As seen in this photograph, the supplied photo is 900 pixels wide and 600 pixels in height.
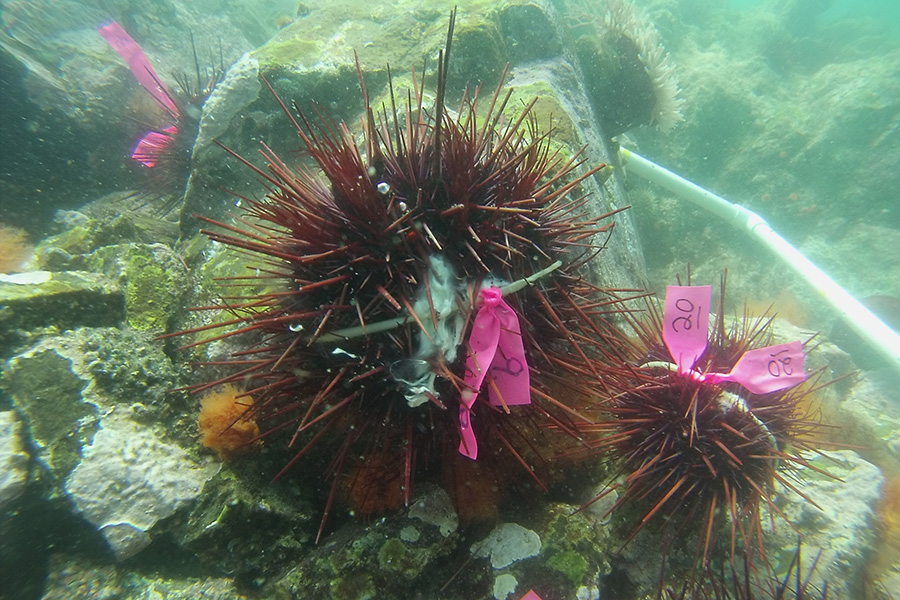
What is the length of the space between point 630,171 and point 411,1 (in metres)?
4.05

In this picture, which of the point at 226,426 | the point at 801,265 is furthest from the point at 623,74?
the point at 226,426

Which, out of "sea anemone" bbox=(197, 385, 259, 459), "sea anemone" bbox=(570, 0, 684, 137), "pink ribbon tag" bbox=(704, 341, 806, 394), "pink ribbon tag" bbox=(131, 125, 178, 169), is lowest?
"sea anemone" bbox=(197, 385, 259, 459)

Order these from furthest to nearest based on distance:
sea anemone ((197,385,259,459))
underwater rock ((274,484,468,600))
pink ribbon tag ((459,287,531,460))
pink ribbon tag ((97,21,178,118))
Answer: pink ribbon tag ((97,21,178,118)) < sea anemone ((197,385,259,459)) < underwater rock ((274,484,468,600)) < pink ribbon tag ((459,287,531,460))

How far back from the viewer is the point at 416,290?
57.6 inches

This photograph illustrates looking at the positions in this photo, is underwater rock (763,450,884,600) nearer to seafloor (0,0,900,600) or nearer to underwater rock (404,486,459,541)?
seafloor (0,0,900,600)

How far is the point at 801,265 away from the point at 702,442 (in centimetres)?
488

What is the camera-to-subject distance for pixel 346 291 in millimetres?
1489

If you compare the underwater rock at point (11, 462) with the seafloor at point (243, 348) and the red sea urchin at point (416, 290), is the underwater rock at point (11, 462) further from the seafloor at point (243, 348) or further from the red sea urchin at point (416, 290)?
the red sea urchin at point (416, 290)

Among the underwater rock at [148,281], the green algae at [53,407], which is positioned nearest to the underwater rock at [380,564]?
the green algae at [53,407]

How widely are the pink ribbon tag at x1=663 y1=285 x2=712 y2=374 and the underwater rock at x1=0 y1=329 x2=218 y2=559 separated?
2.33 m

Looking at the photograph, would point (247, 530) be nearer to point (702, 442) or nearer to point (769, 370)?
point (702, 442)

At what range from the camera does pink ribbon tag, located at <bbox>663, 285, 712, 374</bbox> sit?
185 centimetres

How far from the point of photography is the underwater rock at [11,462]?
1845 mm

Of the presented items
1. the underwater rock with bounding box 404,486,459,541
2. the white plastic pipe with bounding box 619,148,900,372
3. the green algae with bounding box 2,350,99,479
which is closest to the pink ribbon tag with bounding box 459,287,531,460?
the underwater rock with bounding box 404,486,459,541
